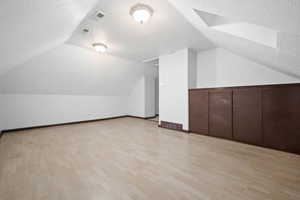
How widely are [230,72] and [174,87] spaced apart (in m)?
1.64

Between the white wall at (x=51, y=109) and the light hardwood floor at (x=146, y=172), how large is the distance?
173cm

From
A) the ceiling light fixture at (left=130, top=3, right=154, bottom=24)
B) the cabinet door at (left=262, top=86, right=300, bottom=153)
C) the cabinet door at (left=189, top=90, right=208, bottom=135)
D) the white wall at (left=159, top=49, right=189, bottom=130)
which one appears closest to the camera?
the ceiling light fixture at (left=130, top=3, right=154, bottom=24)

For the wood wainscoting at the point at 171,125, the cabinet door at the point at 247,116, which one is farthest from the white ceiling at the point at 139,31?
the wood wainscoting at the point at 171,125

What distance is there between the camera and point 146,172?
1848 millimetres

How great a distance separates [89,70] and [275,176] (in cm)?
540

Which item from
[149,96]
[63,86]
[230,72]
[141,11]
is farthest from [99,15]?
[149,96]

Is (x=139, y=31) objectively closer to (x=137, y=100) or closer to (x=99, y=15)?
(x=99, y=15)

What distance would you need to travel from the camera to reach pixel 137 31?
9.32ft

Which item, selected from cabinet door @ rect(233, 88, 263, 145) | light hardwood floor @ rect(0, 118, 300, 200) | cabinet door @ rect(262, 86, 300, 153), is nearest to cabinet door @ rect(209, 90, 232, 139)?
cabinet door @ rect(233, 88, 263, 145)

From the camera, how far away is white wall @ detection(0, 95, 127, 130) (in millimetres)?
4145

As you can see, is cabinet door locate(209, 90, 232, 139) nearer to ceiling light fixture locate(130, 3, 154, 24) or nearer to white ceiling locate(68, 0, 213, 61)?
white ceiling locate(68, 0, 213, 61)

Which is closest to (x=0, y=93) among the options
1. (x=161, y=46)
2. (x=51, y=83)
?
(x=51, y=83)

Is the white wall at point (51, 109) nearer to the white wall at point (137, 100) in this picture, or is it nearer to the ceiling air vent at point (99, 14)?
the white wall at point (137, 100)

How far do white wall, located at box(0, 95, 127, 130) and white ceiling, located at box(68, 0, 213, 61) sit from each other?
2.70 metres
